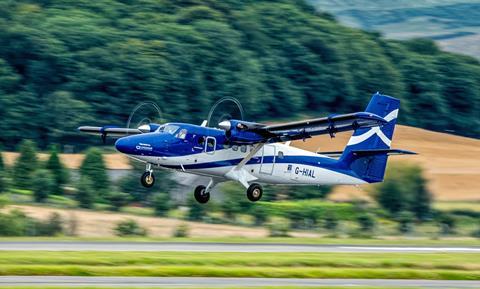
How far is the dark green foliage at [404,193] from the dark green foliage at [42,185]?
25.3 metres

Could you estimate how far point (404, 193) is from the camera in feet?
263

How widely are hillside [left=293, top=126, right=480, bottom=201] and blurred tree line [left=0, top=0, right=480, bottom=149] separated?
1946 centimetres

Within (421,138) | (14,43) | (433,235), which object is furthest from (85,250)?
(14,43)

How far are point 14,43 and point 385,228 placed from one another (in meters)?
75.0

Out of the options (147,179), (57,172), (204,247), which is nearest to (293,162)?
(204,247)

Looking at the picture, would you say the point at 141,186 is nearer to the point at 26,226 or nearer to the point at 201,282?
the point at 26,226

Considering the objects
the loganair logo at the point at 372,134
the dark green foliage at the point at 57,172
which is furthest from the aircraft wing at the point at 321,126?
the dark green foliage at the point at 57,172

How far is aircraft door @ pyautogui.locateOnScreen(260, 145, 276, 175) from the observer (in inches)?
2119

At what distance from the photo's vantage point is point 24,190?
293 feet

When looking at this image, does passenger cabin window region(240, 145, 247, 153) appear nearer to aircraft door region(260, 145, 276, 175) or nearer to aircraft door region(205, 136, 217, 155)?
aircraft door region(260, 145, 276, 175)

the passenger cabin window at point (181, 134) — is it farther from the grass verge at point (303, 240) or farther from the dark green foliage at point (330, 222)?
the dark green foliage at point (330, 222)

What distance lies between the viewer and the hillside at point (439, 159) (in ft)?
279

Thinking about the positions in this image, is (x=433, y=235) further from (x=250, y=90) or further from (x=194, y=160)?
(x=250, y=90)

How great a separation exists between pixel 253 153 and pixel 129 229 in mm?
15126
